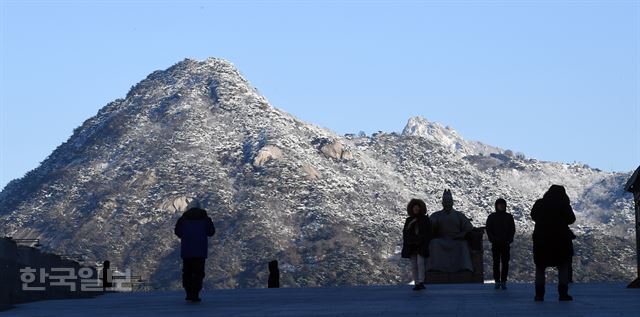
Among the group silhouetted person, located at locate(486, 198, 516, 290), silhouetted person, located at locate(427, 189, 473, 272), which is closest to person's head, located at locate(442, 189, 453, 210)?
silhouetted person, located at locate(427, 189, 473, 272)

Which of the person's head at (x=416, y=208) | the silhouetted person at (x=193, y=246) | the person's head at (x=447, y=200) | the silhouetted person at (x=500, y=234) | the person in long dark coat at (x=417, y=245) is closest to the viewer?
the silhouetted person at (x=193, y=246)

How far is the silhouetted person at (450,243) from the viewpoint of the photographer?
3603 centimetres

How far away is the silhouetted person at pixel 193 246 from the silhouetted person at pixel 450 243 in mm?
8369

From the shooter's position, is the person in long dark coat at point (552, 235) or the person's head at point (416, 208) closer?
the person in long dark coat at point (552, 235)

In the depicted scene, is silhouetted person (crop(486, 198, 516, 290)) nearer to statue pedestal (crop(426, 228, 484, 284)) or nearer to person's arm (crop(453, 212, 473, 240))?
person's arm (crop(453, 212, 473, 240))

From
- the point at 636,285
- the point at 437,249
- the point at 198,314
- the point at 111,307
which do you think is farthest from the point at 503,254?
the point at 198,314

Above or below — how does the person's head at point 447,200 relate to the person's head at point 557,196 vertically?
above

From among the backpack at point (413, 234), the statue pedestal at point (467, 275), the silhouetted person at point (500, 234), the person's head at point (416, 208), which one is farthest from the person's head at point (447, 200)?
the backpack at point (413, 234)

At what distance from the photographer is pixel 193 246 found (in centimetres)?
2852

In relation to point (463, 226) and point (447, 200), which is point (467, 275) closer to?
point (463, 226)

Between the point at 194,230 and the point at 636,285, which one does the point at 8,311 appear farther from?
the point at 636,285

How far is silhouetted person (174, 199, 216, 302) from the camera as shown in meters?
28.5

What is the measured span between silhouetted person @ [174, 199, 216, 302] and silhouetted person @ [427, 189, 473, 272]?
837cm

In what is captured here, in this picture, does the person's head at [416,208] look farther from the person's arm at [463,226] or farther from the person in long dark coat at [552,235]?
the person in long dark coat at [552,235]
